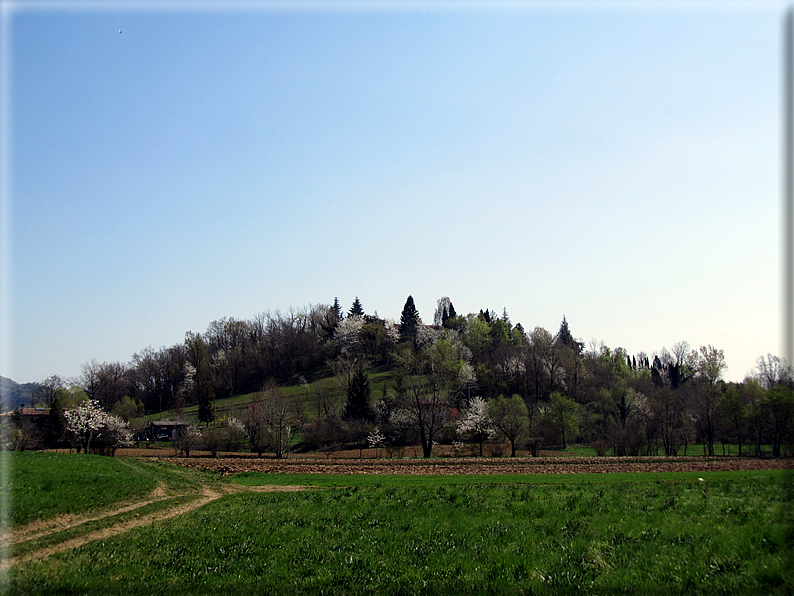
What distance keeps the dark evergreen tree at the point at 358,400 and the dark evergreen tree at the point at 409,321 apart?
62758 millimetres

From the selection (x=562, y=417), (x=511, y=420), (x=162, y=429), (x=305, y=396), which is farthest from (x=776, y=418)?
(x=162, y=429)

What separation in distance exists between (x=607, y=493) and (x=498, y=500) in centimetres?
467

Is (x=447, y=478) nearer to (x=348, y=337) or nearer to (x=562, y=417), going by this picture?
(x=562, y=417)

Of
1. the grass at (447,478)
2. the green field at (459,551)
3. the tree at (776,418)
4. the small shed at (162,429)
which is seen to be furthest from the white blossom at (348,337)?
the green field at (459,551)

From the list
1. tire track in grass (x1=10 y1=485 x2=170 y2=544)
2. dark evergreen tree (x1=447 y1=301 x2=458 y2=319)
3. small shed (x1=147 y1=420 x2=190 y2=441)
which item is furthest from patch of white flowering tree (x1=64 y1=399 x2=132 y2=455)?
dark evergreen tree (x1=447 y1=301 x2=458 y2=319)

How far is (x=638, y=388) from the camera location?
10538cm

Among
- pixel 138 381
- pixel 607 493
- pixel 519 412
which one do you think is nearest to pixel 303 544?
pixel 607 493

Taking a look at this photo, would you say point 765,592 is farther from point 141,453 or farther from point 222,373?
point 222,373

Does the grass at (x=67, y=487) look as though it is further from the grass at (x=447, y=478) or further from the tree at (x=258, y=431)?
the tree at (x=258, y=431)

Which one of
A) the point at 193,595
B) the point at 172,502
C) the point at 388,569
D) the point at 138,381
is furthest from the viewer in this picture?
the point at 138,381

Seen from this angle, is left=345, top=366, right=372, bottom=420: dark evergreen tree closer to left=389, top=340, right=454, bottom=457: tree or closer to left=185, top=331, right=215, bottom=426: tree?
left=389, top=340, right=454, bottom=457: tree

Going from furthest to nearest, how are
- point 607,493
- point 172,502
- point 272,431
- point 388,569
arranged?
point 272,431, point 172,502, point 607,493, point 388,569

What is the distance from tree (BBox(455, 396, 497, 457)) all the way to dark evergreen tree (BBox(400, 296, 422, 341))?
75.5 metres

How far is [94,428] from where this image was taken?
2192 inches
